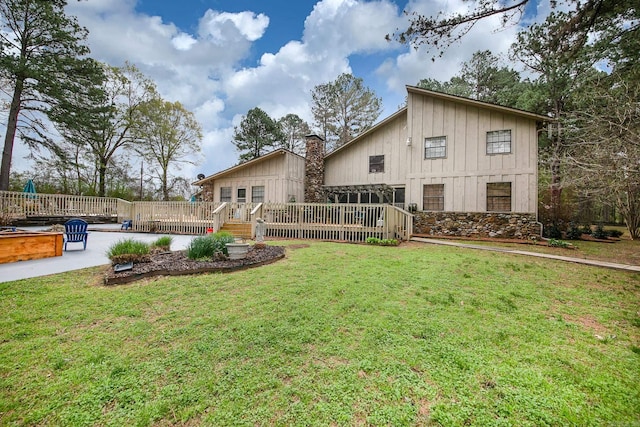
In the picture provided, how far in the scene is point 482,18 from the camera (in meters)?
5.41

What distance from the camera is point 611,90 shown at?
30.9 feet

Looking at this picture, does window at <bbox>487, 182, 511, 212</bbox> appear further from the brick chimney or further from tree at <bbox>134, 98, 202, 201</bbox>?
tree at <bbox>134, 98, 202, 201</bbox>

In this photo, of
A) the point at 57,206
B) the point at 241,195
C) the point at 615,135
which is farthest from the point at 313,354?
the point at 57,206

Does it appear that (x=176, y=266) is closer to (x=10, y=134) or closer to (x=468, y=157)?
(x=468, y=157)

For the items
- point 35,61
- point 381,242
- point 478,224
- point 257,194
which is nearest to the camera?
point 381,242

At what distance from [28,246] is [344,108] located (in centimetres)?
2465

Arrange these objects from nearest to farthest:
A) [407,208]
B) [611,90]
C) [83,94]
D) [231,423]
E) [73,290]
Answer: [231,423]
[73,290]
[611,90]
[407,208]
[83,94]

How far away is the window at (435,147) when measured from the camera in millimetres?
12859

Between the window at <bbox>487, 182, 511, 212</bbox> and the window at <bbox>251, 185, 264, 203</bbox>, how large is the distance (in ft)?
37.5

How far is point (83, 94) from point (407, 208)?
1983 centimetres

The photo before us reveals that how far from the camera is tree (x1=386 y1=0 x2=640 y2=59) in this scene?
5.27 meters

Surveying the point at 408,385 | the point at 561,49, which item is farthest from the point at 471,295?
the point at 561,49

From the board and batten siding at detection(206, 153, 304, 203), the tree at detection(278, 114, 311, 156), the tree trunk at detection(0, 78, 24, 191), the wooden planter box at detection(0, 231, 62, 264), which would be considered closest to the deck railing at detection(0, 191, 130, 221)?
the tree trunk at detection(0, 78, 24, 191)

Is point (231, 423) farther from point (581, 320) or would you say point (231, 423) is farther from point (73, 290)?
point (581, 320)
